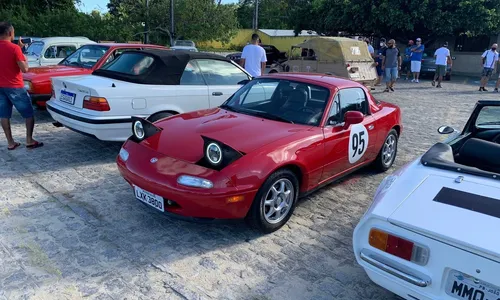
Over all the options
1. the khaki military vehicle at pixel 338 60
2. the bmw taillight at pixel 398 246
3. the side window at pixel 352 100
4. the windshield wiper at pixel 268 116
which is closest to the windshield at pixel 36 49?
the windshield wiper at pixel 268 116

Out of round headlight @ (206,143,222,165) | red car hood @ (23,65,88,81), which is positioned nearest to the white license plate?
round headlight @ (206,143,222,165)

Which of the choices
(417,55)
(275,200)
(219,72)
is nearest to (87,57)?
(219,72)

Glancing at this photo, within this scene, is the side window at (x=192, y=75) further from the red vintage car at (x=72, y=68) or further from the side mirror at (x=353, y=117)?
the side mirror at (x=353, y=117)

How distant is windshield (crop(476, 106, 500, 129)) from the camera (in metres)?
3.81

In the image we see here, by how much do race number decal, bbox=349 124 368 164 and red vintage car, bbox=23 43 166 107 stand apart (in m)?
5.23

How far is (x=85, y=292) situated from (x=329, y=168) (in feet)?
8.50

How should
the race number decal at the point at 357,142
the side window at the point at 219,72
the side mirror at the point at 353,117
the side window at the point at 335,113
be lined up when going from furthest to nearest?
the side window at the point at 219,72 → the race number decal at the point at 357,142 → the side window at the point at 335,113 → the side mirror at the point at 353,117

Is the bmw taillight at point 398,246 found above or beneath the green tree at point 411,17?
beneath

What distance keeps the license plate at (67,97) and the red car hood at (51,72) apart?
6.16ft

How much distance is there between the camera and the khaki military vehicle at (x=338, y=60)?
552 inches

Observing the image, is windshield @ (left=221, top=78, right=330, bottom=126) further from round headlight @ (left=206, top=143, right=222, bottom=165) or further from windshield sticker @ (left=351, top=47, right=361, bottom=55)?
windshield sticker @ (left=351, top=47, right=361, bottom=55)

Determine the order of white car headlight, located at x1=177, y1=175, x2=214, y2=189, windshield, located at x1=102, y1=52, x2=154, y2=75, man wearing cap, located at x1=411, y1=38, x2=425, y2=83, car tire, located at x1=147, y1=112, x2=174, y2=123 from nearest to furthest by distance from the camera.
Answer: white car headlight, located at x1=177, y1=175, x2=214, y2=189, car tire, located at x1=147, y1=112, x2=174, y2=123, windshield, located at x1=102, y1=52, x2=154, y2=75, man wearing cap, located at x1=411, y1=38, x2=425, y2=83

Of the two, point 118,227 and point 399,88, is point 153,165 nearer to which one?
point 118,227

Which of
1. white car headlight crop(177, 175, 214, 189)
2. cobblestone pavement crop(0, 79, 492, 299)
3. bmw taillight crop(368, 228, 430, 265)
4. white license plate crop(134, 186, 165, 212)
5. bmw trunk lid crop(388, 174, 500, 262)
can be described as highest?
bmw trunk lid crop(388, 174, 500, 262)
